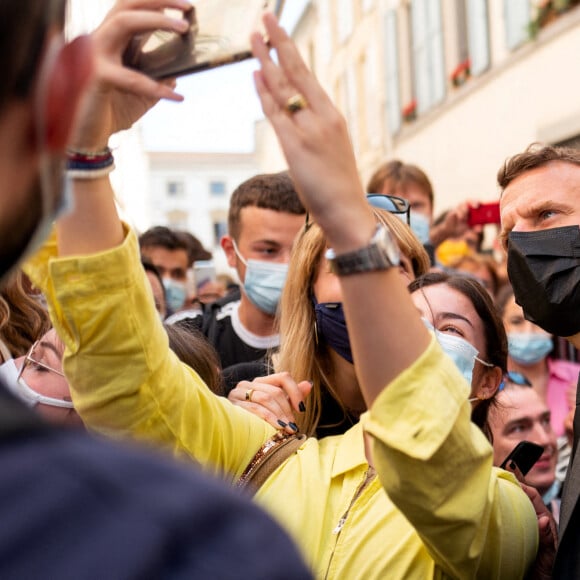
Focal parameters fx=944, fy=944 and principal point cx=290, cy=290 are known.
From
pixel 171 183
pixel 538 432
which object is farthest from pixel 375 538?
pixel 171 183

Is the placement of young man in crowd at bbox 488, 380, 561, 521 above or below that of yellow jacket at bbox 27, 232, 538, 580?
below

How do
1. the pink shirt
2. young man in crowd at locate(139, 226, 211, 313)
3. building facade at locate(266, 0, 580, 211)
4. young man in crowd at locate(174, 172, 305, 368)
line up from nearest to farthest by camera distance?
young man in crowd at locate(174, 172, 305, 368) < the pink shirt < young man in crowd at locate(139, 226, 211, 313) < building facade at locate(266, 0, 580, 211)

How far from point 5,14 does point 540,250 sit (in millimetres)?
1975

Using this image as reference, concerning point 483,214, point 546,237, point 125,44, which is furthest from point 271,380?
point 483,214

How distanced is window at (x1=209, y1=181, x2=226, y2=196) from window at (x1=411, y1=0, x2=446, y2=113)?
189ft

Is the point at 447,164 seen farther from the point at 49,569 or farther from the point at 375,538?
the point at 49,569

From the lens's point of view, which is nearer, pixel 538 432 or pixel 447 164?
pixel 538 432

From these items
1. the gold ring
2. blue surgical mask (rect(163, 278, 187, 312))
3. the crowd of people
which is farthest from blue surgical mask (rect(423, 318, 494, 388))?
blue surgical mask (rect(163, 278, 187, 312))

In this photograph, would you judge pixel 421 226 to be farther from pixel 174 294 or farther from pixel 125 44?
pixel 125 44

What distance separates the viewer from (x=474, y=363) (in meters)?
2.52

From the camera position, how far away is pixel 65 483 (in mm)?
731

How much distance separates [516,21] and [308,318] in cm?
1045

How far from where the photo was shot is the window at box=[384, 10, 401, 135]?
60.5 ft

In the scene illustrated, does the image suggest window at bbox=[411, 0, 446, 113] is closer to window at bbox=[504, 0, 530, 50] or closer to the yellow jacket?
window at bbox=[504, 0, 530, 50]
